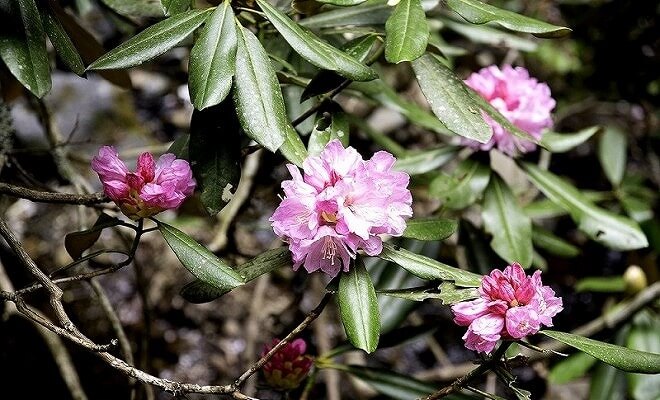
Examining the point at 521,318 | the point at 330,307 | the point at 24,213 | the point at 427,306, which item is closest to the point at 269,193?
the point at 330,307

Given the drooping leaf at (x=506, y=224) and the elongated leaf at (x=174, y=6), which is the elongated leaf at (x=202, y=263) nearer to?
the elongated leaf at (x=174, y=6)

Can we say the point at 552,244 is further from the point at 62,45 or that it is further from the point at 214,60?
the point at 62,45

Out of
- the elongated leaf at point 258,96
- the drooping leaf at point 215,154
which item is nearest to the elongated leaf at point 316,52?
the elongated leaf at point 258,96

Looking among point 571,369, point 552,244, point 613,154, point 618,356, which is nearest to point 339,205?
point 618,356

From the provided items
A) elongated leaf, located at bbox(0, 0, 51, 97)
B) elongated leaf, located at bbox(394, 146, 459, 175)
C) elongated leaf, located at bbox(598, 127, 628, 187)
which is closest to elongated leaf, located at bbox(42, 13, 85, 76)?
elongated leaf, located at bbox(0, 0, 51, 97)

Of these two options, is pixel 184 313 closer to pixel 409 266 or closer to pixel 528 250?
pixel 528 250

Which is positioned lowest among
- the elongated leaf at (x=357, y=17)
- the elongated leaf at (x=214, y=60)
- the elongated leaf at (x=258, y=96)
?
the elongated leaf at (x=357, y=17)
